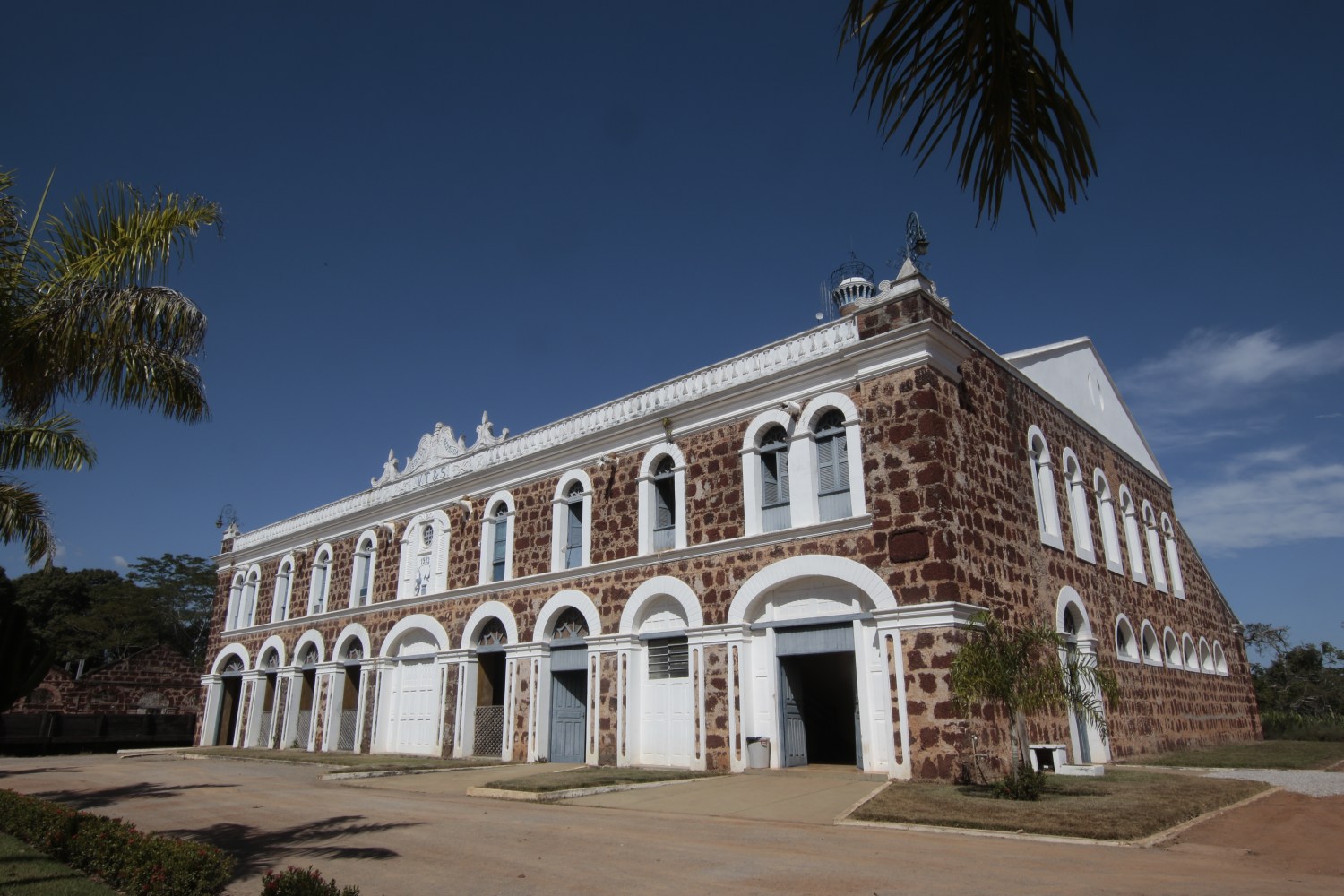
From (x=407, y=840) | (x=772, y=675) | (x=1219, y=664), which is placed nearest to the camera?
(x=407, y=840)

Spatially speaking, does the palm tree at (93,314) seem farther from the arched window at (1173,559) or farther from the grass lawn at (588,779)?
the arched window at (1173,559)

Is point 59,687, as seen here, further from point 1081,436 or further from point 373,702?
point 1081,436

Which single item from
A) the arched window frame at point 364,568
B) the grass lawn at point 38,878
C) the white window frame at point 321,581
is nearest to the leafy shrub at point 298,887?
the grass lawn at point 38,878

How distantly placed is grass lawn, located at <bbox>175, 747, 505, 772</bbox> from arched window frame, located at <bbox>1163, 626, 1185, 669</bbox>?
14.9 meters

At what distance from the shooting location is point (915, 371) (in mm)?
13359

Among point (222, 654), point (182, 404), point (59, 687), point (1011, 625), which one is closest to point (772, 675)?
point (1011, 625)

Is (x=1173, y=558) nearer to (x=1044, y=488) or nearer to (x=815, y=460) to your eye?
(x=1044, y=488)

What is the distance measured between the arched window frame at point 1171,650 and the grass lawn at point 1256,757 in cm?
189

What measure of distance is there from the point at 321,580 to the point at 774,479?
1645 cm

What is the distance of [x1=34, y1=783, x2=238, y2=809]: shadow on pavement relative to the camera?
11609 mm

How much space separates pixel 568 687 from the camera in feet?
59.9

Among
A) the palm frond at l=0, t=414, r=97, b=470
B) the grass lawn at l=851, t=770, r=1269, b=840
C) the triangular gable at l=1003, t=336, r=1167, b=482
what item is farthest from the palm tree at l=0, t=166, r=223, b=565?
the triangular gable at l=1003, t=336, r=1167, b=482

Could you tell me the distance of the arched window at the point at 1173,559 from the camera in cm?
2215

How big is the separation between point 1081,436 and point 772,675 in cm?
943
